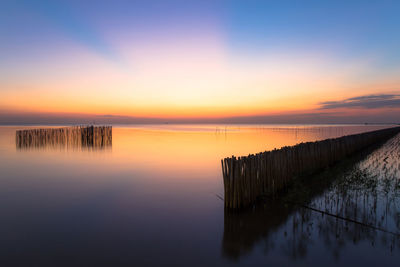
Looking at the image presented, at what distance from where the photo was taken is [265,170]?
6.48m

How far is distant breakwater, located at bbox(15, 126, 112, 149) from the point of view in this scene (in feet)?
79.3

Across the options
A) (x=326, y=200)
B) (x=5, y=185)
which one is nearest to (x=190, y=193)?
(x=326, y=200)

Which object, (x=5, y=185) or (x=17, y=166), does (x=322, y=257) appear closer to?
(x=5, y=185)

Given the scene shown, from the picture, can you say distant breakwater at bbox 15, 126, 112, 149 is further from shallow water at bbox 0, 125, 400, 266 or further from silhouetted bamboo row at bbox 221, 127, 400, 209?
silhouetted bamboo row at bbox 221, 127, 400, 209

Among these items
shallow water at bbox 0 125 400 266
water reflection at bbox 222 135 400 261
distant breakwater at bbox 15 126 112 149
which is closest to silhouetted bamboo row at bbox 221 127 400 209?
water reflection at bbox 222 135 400 261

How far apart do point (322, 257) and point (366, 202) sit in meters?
3.25

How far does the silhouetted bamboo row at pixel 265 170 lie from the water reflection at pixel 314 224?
1.24ft

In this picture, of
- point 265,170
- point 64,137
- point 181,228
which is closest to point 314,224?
point 265,170

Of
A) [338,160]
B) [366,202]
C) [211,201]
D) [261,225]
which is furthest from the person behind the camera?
[338,160]

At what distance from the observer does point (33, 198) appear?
303 inches

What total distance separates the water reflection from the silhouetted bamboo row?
0.38 m

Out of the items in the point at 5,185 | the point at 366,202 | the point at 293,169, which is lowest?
the point at 5,185

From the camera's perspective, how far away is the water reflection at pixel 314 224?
4.30 m

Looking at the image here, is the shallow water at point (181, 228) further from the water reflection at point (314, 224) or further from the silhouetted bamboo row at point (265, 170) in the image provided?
the silhouetted bamboo row at point (265, 170)
